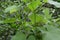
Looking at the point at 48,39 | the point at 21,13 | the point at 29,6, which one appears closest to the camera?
the point at 48,39

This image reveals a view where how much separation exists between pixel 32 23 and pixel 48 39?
169 mm

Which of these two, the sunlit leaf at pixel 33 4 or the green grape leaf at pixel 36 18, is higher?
the sunlit leaf at pixel 33 4

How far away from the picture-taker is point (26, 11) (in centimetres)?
91

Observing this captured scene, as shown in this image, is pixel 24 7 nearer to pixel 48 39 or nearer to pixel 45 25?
pixel 45 25

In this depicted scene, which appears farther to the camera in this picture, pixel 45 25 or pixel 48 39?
pixel 45 25

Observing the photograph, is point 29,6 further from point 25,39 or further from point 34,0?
point 25,39

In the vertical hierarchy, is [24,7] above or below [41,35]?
above

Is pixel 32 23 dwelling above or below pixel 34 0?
below

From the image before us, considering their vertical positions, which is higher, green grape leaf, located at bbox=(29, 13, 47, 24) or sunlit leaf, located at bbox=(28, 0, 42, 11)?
sunlit leaf, located at bbox=(28, 0, 42, 11)

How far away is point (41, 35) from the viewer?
0.84m

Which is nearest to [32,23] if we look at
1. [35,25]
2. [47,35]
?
[35,25]

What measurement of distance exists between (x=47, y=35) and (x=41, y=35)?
2.9 inches

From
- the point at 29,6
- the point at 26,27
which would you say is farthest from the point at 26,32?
the point at 29,6

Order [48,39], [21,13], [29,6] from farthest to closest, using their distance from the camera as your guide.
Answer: [21,13] < [29,6] < [48,39]
